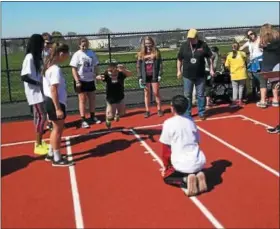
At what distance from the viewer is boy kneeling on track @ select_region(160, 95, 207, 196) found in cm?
471

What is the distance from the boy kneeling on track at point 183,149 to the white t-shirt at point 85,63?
326 centimetres

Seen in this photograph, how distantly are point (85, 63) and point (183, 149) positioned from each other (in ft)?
11.7

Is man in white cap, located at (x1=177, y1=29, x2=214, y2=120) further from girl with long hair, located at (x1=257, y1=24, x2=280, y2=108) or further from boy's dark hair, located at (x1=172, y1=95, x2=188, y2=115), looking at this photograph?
boy's dark hair, located at (x1=172, y1=95, x2=188, y2=115)

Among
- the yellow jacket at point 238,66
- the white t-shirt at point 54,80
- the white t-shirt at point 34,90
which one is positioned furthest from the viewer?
the yellow jacket at point 238,66

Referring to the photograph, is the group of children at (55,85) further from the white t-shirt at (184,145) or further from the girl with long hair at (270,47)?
the girl with long hair at (270,47)

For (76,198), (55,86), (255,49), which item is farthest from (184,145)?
(255,49)

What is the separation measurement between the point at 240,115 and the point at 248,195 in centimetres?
425

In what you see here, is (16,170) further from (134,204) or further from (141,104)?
(141,104)

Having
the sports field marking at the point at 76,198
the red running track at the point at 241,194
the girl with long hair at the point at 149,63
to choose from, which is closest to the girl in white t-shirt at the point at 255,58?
the girl with long hair at the point at 149,63

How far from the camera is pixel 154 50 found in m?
8.16

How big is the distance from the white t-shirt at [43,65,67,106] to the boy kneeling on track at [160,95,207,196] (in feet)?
5.22

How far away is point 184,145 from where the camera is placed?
474 centimetres

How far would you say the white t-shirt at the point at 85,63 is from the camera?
7605 millimetres

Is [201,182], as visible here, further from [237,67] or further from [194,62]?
[237,67]
